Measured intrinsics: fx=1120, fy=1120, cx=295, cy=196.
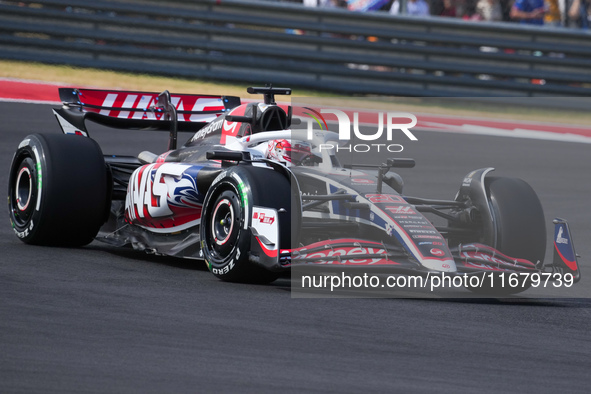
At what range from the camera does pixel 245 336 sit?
4809mm

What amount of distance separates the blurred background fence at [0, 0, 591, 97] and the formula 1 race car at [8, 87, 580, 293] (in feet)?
24.7

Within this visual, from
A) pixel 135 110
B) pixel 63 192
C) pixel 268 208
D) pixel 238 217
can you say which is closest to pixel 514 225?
pixel 268 208

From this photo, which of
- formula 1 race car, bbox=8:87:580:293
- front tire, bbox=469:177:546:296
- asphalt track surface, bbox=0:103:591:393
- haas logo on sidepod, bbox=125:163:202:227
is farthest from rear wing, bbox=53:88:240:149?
front tire, bbox=469:177:546:296

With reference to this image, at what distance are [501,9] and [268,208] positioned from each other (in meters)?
11.1

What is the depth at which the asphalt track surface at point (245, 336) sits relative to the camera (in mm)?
4074

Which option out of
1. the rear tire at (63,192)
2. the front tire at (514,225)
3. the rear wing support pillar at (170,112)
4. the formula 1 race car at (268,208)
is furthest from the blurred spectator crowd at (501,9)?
the front tire at (514,225)

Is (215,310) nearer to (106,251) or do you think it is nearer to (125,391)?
(125,391)

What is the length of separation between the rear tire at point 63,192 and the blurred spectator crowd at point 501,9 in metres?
9.22

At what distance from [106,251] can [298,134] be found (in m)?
1.75

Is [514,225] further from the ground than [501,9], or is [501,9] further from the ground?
[501,9]

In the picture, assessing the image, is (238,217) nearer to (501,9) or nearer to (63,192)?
(63,192)

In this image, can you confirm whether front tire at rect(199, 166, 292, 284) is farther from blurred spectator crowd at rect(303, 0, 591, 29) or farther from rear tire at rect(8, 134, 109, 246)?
blurred spectator crowd at rect(303, 0, 591, 29)

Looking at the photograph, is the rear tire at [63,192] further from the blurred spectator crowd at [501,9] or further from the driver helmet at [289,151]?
the blurred spectator crowd at [501,9]

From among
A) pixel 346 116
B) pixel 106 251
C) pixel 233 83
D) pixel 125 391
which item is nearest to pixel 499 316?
pixel 346 116
